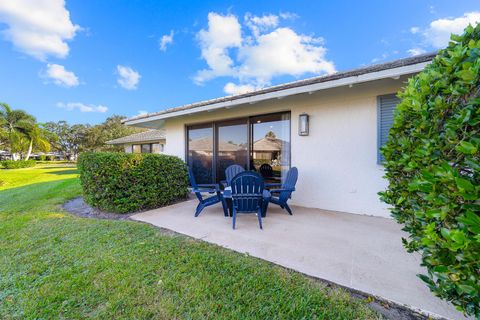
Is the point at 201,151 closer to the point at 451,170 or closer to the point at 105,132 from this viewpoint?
the point at 451,170

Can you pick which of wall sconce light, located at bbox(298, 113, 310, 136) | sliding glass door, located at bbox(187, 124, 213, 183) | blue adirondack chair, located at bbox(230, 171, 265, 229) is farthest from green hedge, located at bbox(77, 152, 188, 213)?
wall sconce light, located at bbox(298, 113, 310, 136)

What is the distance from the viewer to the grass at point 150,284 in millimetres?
1755

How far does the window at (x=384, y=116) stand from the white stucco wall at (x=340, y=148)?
0.08 meters

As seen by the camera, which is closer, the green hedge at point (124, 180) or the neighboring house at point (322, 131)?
the neighboring house at point (322, 131)

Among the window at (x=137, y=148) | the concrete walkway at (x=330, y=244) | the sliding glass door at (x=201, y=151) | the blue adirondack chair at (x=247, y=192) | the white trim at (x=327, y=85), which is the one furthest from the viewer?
the window at (x=137, y=148)

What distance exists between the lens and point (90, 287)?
2.09 meters

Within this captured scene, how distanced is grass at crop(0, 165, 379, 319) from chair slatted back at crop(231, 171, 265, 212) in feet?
3.51

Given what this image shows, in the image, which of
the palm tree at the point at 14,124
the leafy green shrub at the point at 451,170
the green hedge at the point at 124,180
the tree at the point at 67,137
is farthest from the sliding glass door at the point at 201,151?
the tree at the point at 67,137

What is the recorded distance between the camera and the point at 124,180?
480cm

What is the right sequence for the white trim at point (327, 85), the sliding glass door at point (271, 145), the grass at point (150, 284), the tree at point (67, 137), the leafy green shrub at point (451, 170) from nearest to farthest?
the leafy green shrub at point (451, 170) → the grass at point (150, 284) → the white trim at point (327, 85) → the sliding glass door at point (271, 145) → the tree at point (67, 137)

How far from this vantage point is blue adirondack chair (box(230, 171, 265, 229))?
3764 mm

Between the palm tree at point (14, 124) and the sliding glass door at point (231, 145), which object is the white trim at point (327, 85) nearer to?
the sliding glass door at point (231, 145)

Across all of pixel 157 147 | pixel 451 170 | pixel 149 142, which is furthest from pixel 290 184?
pixel 149 142

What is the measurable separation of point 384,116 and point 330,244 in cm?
313
